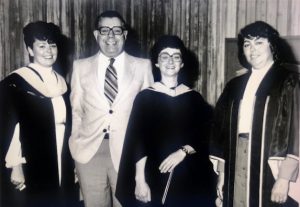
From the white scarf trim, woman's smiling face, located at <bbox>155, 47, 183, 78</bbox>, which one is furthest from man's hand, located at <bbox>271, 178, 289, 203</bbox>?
the white scarf trim

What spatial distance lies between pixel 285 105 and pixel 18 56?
1.41 metres

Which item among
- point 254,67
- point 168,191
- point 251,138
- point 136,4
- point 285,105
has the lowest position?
point 168,191

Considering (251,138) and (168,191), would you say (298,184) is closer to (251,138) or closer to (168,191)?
(251,138)

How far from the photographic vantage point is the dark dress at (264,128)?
1547 mm

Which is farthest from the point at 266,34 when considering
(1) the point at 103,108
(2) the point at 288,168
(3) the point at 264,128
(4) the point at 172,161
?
(1) the point at 103,108

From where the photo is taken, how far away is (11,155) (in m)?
1.77

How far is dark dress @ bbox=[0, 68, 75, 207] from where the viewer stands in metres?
1.76

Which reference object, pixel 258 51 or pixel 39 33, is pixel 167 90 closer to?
pixel 258 51

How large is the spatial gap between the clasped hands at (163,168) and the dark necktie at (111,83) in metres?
0.38

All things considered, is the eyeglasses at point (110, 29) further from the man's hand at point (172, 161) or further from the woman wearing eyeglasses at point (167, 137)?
the man's hand at point (172, 161)

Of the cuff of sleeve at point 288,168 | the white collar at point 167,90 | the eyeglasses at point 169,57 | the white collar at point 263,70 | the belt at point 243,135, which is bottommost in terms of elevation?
the cuff of sleeve at point 288,168

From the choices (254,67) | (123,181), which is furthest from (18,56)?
(254,67)

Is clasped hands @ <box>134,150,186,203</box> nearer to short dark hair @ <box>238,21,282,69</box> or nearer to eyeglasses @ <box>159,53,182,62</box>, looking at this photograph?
eyeglasses @ <box>159,53,182,62</box>

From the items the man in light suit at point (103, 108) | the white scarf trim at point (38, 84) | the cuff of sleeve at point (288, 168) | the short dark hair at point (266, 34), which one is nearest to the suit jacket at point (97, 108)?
the man in light suit at point (103, 108)
